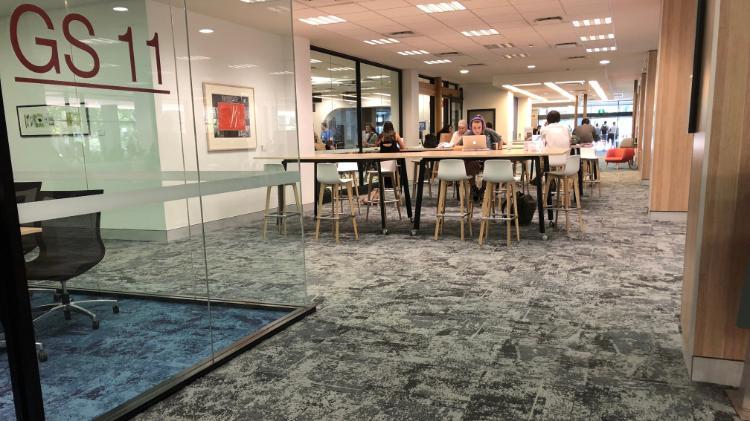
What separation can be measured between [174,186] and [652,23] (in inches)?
358

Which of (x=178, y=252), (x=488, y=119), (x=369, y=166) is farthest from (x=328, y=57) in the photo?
(x=488, y=119)

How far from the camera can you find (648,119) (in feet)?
35.8

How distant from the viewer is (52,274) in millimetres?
2947

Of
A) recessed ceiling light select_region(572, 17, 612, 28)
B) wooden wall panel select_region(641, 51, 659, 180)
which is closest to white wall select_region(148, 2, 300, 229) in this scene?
recessed ceiling light select_region(572, 17, 612, 28)

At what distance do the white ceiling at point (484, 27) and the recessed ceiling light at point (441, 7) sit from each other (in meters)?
0.11

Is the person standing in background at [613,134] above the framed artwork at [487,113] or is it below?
below

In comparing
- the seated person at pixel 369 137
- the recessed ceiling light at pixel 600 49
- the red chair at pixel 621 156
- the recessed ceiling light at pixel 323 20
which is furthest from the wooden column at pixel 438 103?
the recessed ceiling light at pixel 323 20

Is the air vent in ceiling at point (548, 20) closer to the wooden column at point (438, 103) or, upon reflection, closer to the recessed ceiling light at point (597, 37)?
the recessed ceiling light at point (597, 37)

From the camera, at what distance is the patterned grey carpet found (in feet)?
7.80

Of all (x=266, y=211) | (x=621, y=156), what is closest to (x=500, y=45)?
(x=621, y=156)

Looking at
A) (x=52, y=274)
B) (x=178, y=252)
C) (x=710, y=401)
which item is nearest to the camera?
(x=710, y=401)

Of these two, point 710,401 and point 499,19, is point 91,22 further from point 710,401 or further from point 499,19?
point 499,19

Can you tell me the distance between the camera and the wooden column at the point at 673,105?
6.48 meters

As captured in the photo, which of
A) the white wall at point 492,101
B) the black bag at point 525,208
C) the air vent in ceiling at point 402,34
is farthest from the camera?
the white wall at point 492,101
